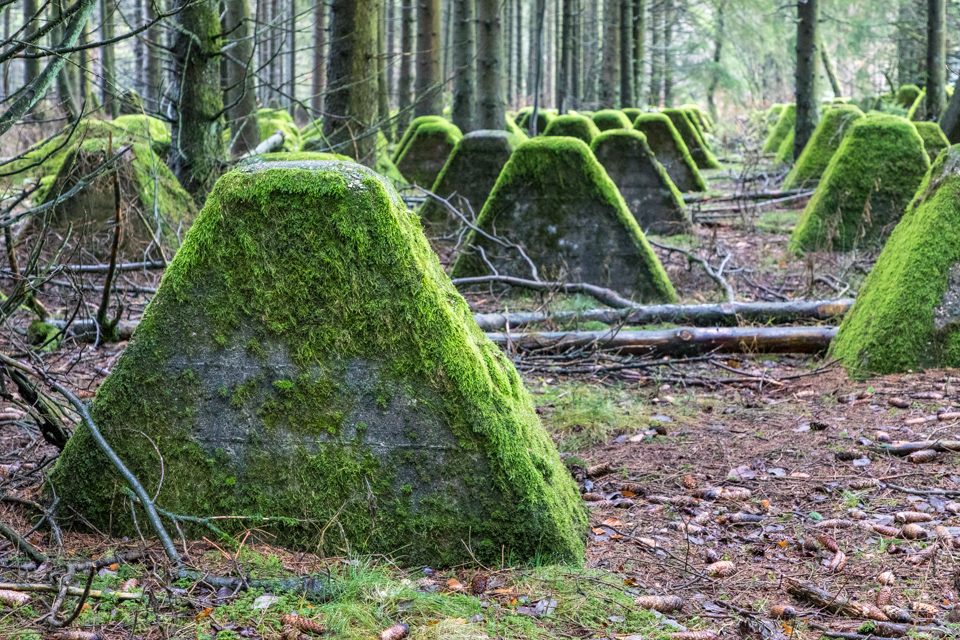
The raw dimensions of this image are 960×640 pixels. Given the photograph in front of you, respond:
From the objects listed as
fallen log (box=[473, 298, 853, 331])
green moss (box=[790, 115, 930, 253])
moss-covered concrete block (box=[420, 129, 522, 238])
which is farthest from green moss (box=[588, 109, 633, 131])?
fallen log (box=[473, 298, 853, 331])

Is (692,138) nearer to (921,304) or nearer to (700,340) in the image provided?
(700,340)

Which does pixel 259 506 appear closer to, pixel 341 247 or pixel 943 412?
pixel 341 247

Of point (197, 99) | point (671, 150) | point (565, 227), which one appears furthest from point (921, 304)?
point (671, 150)

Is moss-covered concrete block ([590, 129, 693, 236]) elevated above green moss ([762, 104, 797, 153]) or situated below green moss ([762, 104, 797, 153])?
below

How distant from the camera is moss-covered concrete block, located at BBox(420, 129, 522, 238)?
10375mm

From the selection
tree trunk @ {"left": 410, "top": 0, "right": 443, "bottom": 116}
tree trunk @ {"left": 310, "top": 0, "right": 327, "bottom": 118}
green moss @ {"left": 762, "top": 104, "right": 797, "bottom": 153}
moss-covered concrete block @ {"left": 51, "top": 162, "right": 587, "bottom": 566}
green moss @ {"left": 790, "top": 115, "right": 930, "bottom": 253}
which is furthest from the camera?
green moss @ {"left": 762, "top": 104, "right": 797, "bottom": 153}

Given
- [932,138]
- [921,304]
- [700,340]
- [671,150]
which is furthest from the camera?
[671,150]

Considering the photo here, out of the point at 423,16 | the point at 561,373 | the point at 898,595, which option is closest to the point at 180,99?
the point at 561,373

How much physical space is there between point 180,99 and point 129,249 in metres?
1.72

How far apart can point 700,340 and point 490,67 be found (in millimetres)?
9462

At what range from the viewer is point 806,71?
1468cm

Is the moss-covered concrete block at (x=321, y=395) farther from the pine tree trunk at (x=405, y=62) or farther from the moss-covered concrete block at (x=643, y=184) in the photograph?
the pine tree trunk at (x=405, y=62)

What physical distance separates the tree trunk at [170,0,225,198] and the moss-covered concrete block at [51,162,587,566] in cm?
527

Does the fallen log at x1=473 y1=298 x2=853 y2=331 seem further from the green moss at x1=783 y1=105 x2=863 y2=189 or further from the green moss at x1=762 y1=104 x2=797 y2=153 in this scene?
the green moss at x1=762 y1=104 x2=797 y2=153
